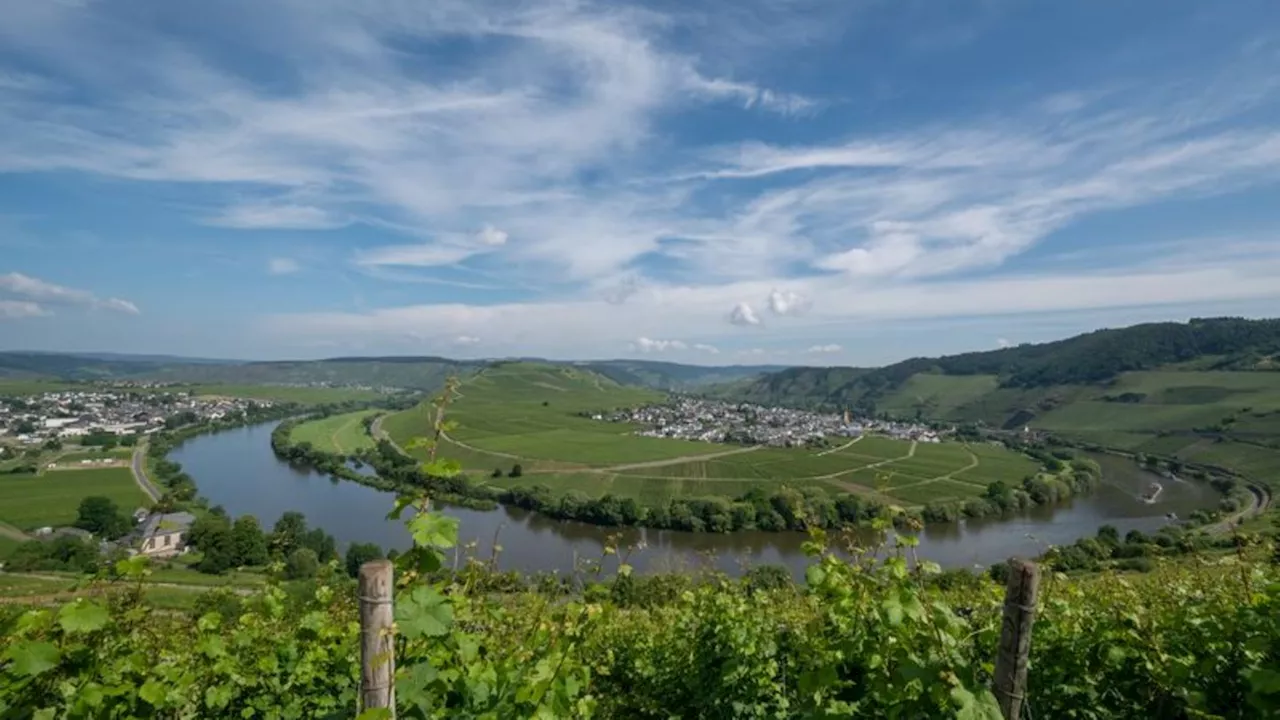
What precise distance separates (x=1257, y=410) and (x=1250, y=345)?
70591mm

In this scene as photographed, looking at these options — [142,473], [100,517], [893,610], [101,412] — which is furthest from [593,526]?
[101,412]

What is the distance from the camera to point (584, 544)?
1956 inches

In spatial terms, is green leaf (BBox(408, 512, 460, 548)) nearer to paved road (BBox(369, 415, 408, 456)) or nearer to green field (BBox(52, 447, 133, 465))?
paved road (BBox(369, 415, 408, 456))

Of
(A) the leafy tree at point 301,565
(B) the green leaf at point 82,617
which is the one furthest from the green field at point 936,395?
(B) the green leaf at point 82,617

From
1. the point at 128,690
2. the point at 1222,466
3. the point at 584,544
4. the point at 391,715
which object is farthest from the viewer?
the point at 1222,466

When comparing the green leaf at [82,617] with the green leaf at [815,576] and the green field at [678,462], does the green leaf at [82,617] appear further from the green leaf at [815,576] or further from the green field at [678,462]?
the green field at [678,462]

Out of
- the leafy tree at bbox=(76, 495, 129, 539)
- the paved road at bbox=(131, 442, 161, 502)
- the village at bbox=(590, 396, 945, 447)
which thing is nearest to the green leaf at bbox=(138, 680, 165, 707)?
the leafy tree at bbox=(76, 495, 129, 539)

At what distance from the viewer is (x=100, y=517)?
49281 mm

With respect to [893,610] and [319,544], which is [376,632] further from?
[319,544]

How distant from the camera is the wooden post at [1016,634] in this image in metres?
2.47

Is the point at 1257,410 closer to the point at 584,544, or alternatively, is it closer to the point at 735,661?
the point at 584,544

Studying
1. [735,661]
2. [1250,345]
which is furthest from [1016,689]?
[1250,345]

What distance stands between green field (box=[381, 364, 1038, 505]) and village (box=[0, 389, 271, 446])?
44.6 meters

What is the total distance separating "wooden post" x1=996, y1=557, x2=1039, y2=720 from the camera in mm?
2471
